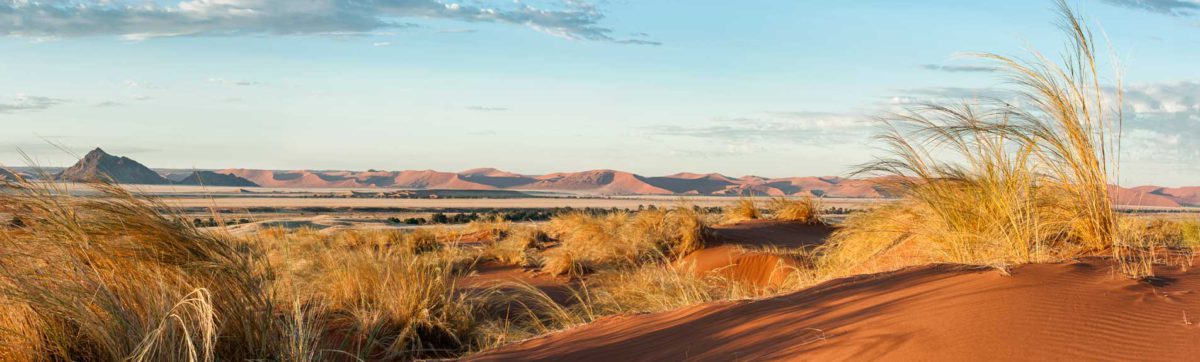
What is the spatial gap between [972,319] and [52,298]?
459 centimetres

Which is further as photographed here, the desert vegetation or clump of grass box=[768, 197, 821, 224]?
clump of grass box=[768, 197, 821, 224]

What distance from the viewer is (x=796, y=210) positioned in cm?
1764

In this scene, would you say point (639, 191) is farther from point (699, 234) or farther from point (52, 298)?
point (52, 298)

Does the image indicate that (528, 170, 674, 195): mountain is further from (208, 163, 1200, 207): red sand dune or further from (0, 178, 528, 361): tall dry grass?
(0, 178, 528, 361): tall dry grass

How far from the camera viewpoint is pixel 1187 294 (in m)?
4.82

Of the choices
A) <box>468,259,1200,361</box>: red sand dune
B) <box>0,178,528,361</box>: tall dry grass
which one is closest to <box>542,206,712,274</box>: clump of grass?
<box>468,259,1200,361</box>: red sand dune

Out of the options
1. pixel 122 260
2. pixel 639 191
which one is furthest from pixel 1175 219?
pixel 639 191

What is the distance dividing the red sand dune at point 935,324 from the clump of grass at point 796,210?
38.2 feet

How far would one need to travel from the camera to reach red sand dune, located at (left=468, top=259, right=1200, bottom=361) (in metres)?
3.90

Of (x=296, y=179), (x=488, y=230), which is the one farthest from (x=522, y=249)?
(x=296, y=179)

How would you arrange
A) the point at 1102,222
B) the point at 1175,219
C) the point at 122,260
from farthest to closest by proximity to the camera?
1. the point at 1175,219
2. the point at 1102,222
3. the point at 122,260

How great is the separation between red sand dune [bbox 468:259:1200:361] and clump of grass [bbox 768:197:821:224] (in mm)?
11635

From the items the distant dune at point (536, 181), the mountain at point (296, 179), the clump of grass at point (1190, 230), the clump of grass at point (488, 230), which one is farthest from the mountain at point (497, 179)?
the clump of grass at point (1190, 230)

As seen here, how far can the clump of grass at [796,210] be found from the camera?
1762 cm
